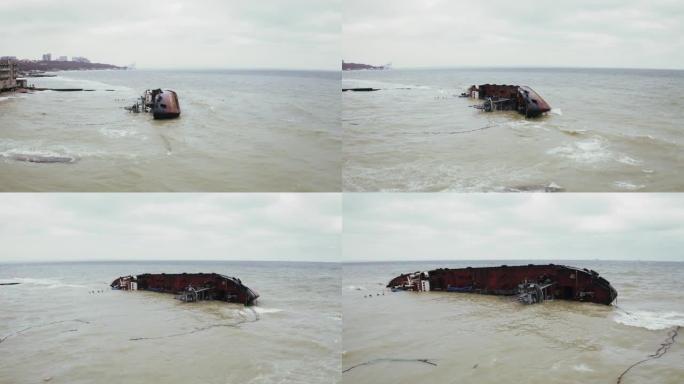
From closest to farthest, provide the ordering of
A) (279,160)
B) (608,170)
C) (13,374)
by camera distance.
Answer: (13,374)
(608,170)
(279,160)

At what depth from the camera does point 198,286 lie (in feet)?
25.8

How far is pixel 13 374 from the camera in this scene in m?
5.02

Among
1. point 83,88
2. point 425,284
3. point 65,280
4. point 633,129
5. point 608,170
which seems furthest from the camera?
point 83,88

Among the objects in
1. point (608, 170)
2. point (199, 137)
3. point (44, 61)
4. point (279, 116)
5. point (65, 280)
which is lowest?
point (65, 280)

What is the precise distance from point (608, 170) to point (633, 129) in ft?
6.80

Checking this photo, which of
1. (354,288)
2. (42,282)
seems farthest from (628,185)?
(42,282)

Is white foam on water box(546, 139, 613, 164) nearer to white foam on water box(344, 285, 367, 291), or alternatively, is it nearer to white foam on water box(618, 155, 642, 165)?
white foam on water box(618, 155, 642, 165)

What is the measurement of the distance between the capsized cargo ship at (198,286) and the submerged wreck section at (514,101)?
5.07 metres

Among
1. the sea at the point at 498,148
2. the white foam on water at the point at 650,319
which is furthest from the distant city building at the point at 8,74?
the white foam on water at the point at 650,319

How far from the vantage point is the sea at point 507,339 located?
4656 mm

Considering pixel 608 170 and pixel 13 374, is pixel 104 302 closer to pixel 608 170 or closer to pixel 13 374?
pixel 13 374

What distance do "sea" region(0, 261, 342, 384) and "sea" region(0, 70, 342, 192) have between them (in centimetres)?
165

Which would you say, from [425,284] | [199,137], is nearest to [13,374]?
[199,137]

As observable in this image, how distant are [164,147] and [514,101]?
555cm
